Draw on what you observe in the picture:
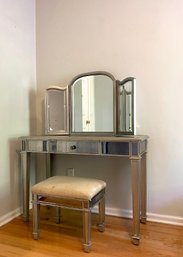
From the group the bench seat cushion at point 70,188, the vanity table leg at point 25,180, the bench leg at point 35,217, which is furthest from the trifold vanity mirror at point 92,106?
the bench leg at point 35,217

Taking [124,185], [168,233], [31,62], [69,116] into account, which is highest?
[31,62]

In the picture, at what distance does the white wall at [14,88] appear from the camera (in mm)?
2240

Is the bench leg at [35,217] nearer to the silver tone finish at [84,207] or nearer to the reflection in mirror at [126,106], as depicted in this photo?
the silver tone finish at [84,207]

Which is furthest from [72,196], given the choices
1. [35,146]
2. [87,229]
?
[35,146]

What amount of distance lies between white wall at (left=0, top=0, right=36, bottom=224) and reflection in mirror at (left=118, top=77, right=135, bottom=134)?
0.99 m

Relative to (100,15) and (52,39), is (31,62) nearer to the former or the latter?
(52,39)

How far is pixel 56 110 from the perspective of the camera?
254 cm

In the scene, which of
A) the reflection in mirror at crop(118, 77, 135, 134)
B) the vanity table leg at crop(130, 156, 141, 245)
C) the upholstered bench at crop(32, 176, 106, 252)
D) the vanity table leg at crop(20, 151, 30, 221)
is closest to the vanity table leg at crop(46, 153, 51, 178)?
the vanity table leg at crop(20, 151, 30, 221)

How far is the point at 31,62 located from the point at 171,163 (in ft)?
5.77

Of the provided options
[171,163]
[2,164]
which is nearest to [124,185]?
[171,163]

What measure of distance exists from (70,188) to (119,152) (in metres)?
0.47

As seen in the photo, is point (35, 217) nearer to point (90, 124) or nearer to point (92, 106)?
point (90, 124)

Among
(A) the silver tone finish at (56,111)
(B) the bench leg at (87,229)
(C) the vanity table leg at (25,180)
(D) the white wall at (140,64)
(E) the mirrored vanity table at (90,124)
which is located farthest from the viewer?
(A) the silver tone finish at (56,111)

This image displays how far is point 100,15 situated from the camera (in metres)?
2.37
